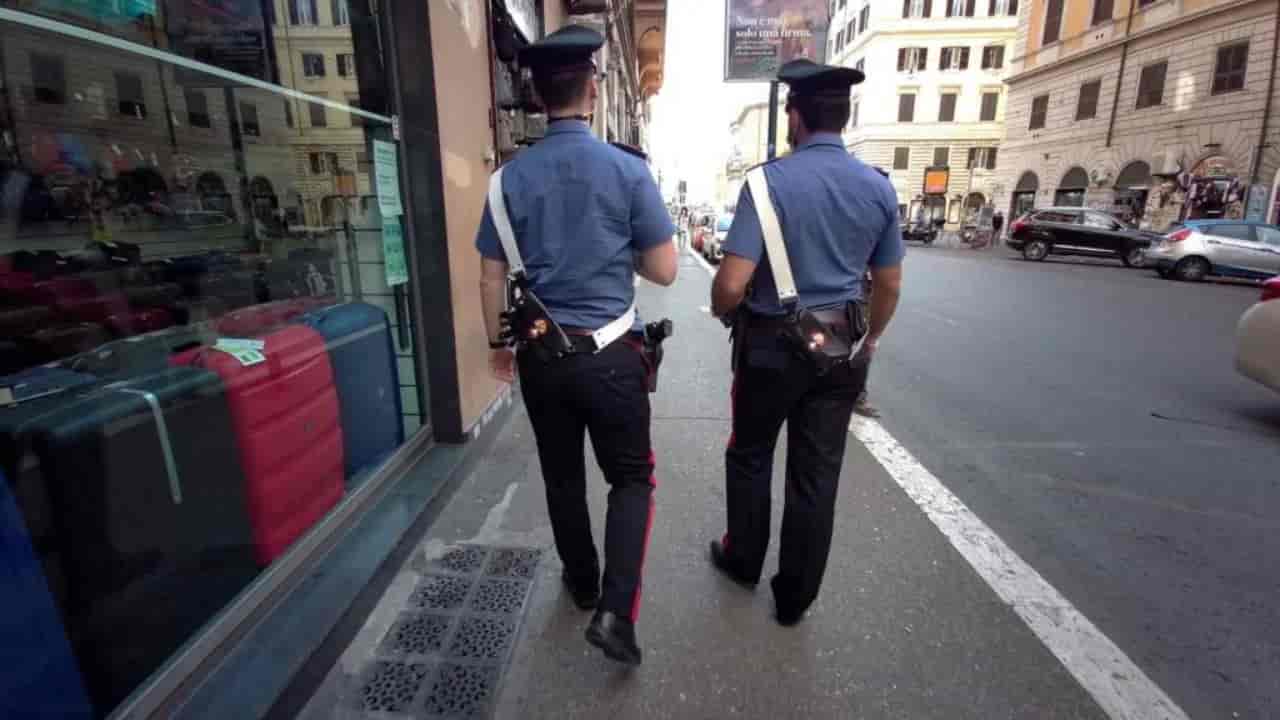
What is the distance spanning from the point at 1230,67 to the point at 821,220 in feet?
96.0

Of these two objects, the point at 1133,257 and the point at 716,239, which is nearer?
the point at 1133,257

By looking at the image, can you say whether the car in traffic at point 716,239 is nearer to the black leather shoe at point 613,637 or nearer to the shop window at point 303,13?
the shop window at point 303,13

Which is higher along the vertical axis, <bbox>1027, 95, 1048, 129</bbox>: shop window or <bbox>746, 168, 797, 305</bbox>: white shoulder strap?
<bbox>1027, 95, 1048, 129</bbox>: shop window

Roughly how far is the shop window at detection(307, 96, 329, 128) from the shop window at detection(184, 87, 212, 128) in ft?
1.53

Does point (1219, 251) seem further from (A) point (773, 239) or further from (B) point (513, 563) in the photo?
(B) point (513, 563)

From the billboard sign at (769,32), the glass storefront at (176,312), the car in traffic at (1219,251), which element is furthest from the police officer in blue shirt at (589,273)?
the car in traffic at (1219,251)

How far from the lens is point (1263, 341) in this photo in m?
4.48

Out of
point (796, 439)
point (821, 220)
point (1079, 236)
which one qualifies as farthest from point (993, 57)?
point (796, 439)

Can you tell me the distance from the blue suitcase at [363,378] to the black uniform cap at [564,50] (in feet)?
5.40

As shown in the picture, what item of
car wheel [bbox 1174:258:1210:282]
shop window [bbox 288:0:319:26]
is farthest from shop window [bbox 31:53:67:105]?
car wheel [bbox 1174:258:1210:282]

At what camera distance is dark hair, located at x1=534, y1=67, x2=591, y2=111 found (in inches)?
76.5

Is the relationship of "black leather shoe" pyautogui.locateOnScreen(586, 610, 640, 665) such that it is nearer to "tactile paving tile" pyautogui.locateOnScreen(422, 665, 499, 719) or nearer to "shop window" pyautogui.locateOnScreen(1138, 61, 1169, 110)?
"tactile paving tile" pyautogui.locateOnScreen(422, 665, 499, 719)

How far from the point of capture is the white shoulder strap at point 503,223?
198 cm

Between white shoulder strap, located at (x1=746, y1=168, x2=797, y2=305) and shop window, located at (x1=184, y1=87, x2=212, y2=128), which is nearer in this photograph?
white shoulder strap, located at (x1=746, y1=168, x2=797, y2=305)
